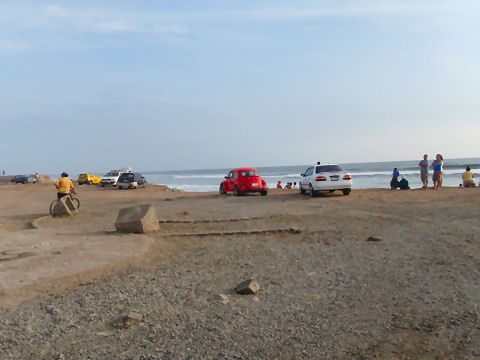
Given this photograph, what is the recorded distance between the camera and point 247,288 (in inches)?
221

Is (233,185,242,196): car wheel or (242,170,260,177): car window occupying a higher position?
(242,170,260,177): car window

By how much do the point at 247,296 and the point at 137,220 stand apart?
5.60 metres

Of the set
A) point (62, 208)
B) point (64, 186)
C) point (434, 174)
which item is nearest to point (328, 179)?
point (434, 174)

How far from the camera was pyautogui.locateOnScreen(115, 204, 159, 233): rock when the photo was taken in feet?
34.4

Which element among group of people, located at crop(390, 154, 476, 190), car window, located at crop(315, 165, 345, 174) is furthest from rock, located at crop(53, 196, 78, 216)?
group of people, located at crop(390, 154, 476, 190)

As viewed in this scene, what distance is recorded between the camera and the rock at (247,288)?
5.62 metres

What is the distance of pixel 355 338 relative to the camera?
13.7 ft

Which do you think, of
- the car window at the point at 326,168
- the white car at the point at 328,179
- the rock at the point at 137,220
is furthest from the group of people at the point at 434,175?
the rock at the point at 137,220

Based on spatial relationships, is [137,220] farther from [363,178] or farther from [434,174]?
[363,178]

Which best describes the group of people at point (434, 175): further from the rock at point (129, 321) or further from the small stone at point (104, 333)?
the small stone at point (104, 333)

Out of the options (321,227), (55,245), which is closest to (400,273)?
(321,227)

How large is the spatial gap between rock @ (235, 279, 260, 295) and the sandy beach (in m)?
0.09

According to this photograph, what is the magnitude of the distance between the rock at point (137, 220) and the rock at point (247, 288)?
530cm

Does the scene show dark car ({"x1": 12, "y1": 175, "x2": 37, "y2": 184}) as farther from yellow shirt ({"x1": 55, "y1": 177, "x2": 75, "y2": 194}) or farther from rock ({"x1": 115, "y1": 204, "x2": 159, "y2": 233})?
rock ({"x1": 115, "y1": 204, "x2": 159, "y2": 233})
